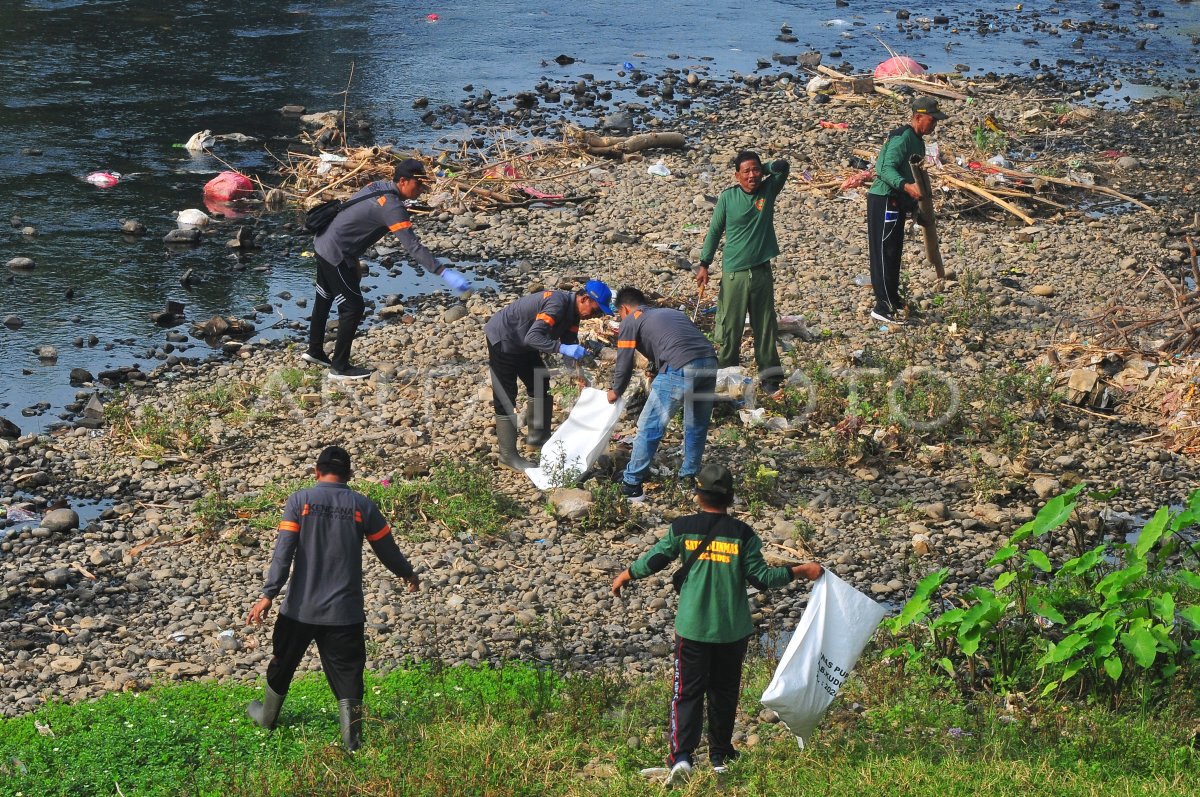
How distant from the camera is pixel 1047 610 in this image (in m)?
6.10

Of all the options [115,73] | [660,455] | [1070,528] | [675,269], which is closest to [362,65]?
[115,73]

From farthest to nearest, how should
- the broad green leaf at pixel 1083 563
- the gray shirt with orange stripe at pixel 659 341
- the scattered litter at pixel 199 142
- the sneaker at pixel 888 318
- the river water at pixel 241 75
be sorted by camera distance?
the scattered litter at pixel 199 142 → the river water at pixel 241 75 → the sneaker at pixel 888 318 → the gray shirt with orange stripe at pixel 659 341 → the broad green leaf at pixel 1083 563

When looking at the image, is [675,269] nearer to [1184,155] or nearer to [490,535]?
[490,535]

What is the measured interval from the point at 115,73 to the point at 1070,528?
1628 cm

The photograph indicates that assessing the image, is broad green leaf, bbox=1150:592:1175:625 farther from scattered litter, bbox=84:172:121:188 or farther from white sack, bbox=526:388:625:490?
scattered litter, bbox=84:172:121:188

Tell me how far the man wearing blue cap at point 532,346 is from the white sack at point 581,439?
0.32 meters

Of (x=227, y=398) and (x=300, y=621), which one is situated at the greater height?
(x=300, y=621)

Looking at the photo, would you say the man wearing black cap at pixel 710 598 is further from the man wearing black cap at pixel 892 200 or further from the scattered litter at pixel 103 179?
the scattered litter at pixel 103 179

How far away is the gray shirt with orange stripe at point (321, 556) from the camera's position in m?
5.71

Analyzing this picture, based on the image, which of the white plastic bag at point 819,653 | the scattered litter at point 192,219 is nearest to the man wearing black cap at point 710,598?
the white plastic bag at point 819,653

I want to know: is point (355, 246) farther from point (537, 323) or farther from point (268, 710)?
point (268, 710)

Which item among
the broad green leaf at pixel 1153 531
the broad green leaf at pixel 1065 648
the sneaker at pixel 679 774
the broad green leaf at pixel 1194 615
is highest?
the broad green leaf at pixel 1153 531

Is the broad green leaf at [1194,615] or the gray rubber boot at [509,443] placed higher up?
the broad green leaf at [1194,615]

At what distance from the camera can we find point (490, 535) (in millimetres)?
8031
